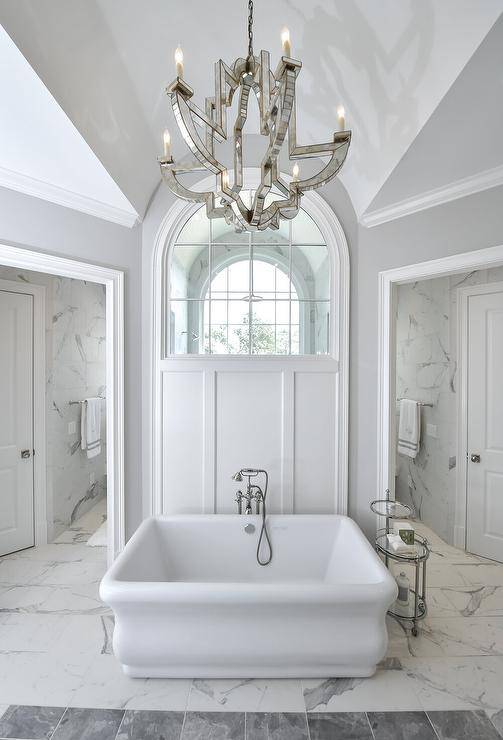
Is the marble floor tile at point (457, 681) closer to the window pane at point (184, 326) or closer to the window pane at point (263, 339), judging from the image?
the window pane at point (263, 339)

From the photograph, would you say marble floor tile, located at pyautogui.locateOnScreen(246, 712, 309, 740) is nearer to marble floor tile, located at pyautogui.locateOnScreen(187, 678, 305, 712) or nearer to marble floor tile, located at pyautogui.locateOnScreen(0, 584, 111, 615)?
marble floor tile, located at pyautogui.locateOnScreen(187, 678, 305, 712)

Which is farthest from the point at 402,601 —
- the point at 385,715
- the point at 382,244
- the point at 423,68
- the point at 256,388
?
the point at 423,68

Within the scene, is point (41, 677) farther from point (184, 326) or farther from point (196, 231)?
point (196, 231)

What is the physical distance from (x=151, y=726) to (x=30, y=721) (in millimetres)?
486

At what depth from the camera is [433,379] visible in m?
3.33

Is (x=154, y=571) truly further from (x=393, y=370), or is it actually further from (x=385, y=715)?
(x=393, y=370)

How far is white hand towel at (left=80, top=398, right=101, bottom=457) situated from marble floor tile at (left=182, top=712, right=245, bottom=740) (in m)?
2.46

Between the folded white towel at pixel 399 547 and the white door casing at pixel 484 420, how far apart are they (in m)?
1.14

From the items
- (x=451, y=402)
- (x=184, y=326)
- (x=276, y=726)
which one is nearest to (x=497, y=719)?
(x=276, y=726)

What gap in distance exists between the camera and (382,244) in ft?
8.12

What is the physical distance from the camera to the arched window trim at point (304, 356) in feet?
8.45

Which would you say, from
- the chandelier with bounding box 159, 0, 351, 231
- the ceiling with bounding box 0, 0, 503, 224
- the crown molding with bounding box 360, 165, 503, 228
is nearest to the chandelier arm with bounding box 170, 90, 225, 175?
the chandelier with bounding box 159, 0, 351, 231

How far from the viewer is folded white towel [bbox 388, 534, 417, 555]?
83.9 inches

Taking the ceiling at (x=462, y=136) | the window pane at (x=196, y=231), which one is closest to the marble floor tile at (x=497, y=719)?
the ceiling at (x=462, y=136)
